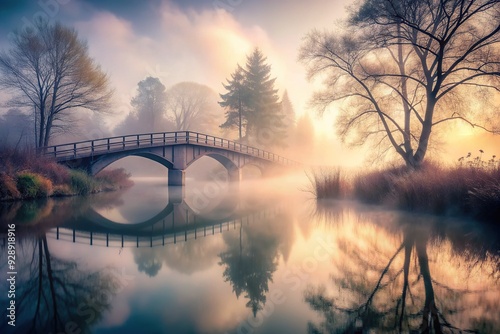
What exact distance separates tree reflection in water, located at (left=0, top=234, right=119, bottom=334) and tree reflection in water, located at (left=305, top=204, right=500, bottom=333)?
3071 mm

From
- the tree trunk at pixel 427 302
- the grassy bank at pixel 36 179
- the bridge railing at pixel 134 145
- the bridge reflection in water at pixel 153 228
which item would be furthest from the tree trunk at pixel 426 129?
the grassy bank at pixel 36 179

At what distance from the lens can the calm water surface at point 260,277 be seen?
360 cm

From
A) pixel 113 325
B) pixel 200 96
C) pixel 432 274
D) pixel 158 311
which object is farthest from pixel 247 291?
pixel 200 96

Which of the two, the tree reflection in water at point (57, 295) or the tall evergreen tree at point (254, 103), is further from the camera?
the tall evergreen tree at point (254, 103)

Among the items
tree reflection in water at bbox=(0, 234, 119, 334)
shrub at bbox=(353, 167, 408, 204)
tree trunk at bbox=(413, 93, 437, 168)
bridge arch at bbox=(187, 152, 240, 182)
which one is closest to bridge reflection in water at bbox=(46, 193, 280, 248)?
tree reflection in water at bbox=(0, 234, 119, 334)

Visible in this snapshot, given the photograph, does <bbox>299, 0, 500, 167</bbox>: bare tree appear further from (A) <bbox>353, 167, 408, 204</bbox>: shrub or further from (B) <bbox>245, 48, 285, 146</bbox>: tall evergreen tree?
(B) <bbox>245, 48, 285, 146</bbox>: tall evergreen tree

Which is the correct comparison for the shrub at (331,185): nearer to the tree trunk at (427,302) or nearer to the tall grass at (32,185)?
the tree trunk at (427,302)

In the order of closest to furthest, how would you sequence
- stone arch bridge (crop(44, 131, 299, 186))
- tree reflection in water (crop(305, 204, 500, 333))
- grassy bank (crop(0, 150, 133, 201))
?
tree reflection in water (crop(305, 204, 500, 333)) < grassy bank (crop(0, 150, 133, 201)) < stone arch bridge (crop(44, 131, 299, 186))

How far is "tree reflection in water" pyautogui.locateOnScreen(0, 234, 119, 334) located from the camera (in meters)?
3.52

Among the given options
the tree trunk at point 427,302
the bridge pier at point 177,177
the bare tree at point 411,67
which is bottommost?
the tree trunk at point 427,302

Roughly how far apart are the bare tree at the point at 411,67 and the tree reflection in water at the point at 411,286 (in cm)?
756

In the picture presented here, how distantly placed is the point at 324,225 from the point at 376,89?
1089cm

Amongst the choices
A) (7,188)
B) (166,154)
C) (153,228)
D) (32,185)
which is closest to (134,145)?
(166,154)

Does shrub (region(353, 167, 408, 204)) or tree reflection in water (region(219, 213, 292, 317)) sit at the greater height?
shrub (region(353, 167, 408, 204))
